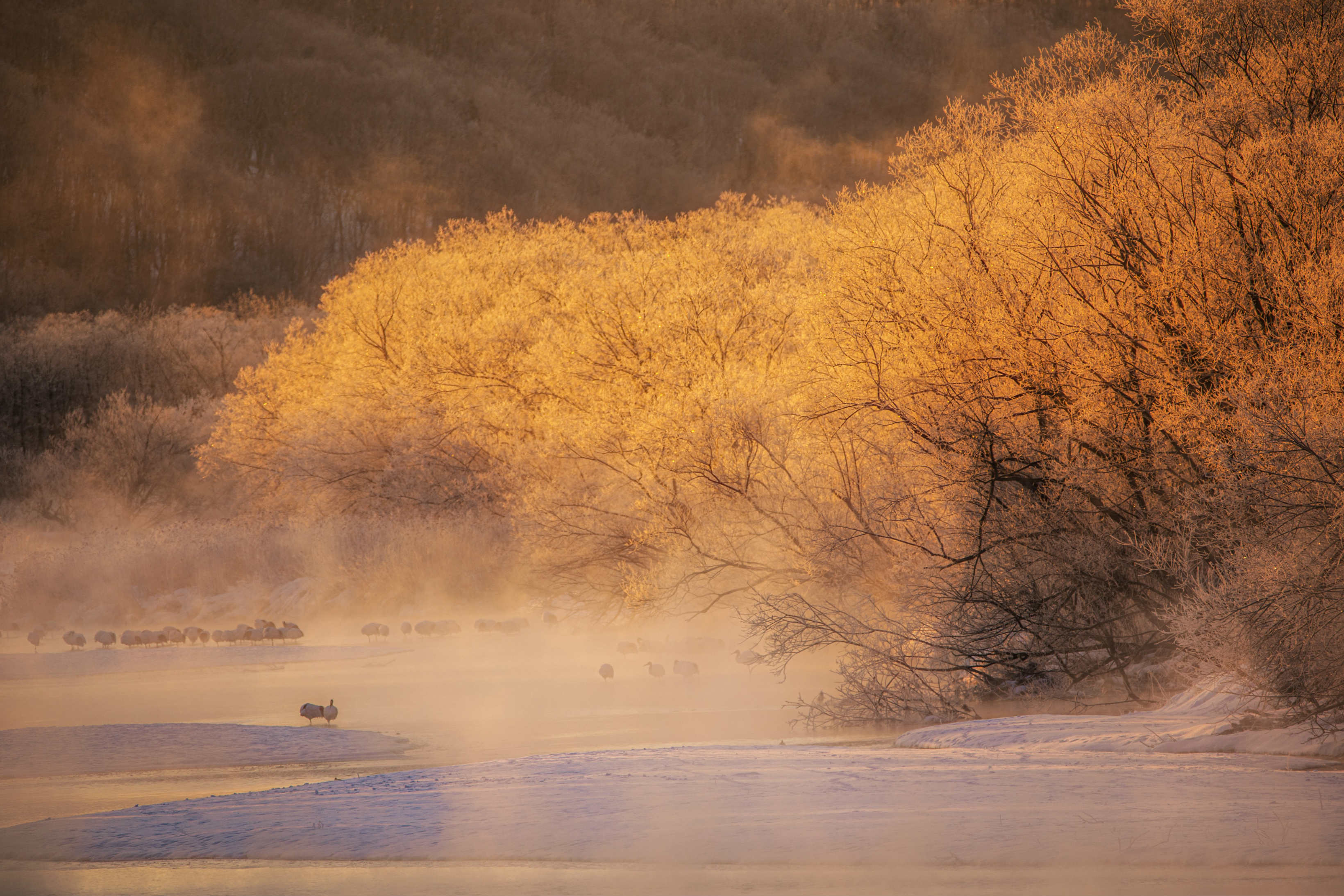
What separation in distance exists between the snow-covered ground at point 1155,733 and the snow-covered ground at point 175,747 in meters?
→ 5.14

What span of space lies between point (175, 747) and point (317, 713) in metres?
1.55

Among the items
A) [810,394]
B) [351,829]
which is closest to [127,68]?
[810,394]

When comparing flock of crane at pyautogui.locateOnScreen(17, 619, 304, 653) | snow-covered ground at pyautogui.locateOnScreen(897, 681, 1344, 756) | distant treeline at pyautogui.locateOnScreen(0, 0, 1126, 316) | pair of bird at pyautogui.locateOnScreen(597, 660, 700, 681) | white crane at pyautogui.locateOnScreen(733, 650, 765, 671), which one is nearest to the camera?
snow-covered ground at pyautogui.locateOnScreen(897, 681, 1344, 756)

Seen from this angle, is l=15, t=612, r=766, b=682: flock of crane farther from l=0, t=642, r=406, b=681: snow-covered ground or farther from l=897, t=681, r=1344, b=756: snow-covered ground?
l=897, t=681, r=1344, b=756: snow-covered ground

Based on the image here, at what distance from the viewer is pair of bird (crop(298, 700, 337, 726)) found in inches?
509

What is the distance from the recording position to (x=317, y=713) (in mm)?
12969

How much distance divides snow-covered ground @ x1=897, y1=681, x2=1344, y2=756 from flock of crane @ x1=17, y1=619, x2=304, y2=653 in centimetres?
1367

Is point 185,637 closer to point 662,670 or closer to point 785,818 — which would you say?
point 662,670

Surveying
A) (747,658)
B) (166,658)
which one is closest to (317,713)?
(747,658)

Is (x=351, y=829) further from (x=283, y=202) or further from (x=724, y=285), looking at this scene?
(x=283, y=202)

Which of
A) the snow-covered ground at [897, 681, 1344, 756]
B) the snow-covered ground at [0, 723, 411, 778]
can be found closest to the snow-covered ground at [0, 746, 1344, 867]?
the snow-covered ground at [897, 681, 1344, 756]

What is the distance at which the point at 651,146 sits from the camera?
118m

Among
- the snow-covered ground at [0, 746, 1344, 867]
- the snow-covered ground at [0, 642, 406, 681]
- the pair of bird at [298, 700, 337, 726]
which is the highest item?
A: the snow-covered ground at [0, 642, 406, 681]

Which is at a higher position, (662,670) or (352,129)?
(352,129)
